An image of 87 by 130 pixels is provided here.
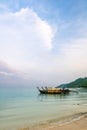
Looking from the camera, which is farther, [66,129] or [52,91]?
[52,91]

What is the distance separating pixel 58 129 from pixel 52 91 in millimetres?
89761

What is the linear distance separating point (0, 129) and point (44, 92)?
3466 inches

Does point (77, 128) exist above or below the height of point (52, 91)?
below

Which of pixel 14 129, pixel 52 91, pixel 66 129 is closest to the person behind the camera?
pixel 66 129

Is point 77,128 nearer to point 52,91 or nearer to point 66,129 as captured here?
point 66,129

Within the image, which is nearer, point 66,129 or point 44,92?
point 66,129

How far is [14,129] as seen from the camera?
77.7 feet

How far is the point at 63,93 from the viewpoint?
113 metres

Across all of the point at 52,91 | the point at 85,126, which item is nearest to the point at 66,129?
the point at 85,126

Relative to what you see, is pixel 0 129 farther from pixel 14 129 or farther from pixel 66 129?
pixel 66 129

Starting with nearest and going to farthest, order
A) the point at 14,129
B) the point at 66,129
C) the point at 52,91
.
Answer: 1. the point at 66,129
2. the point at 14,129
3. the point at 52,91

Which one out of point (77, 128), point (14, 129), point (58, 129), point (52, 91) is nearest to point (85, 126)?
point (77, 128)

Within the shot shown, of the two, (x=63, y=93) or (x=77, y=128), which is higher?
(x=63, y=93)

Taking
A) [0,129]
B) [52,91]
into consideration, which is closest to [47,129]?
[0,129]
